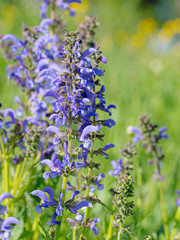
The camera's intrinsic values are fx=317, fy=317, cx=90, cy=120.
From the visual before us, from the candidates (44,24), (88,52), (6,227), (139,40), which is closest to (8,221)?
(6,227)

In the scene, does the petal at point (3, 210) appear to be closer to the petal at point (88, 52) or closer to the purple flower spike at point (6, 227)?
the purple flower spike at point (6, 227)

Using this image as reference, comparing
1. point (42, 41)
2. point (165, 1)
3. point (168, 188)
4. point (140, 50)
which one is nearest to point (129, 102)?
point (168, 188)

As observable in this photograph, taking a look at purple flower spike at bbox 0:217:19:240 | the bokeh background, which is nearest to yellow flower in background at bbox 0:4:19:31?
the bokeh background

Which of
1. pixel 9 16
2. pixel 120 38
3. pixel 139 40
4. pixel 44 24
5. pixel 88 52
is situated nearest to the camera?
pixel 88 52

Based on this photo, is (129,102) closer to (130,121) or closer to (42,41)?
(130,121)

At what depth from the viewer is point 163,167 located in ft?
9.75

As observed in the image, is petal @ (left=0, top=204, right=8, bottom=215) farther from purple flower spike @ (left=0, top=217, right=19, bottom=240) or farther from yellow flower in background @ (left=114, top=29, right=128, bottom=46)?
yellow flower in background @ (left=114, top=29, right=128, bottom=46)

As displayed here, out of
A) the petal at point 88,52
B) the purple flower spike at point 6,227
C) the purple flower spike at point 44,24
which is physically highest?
the purple flower spike at point 44,24

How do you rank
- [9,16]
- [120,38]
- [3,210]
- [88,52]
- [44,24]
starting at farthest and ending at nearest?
1. [120,38]
2. [9,16]
3. [44,24]
4. [3,210]
5. [88,52]

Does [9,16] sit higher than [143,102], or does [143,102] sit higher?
[9,16]

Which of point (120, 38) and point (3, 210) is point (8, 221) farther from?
point (120, 38)

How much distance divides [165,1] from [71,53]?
29144 millimetres

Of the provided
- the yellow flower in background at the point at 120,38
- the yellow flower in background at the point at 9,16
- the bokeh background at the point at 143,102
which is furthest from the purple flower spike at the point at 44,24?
the yellow flower in background at the point at 120,38

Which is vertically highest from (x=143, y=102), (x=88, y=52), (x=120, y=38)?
(x=120, y=38)
